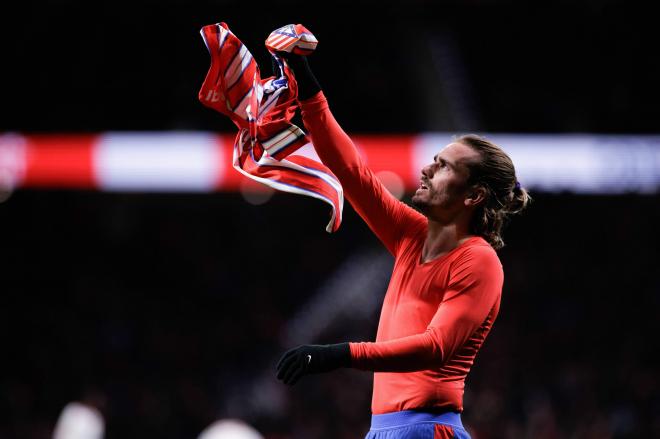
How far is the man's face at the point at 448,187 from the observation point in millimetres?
2672

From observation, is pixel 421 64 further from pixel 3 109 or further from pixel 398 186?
pixel 3 109

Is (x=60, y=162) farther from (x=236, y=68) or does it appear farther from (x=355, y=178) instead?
(x=355, y=178)

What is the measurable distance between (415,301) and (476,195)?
0.37 m

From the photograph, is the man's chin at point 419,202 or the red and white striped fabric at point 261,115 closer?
the man's chin at point 419,202

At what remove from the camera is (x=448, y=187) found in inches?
105

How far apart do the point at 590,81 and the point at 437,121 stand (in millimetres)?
1976

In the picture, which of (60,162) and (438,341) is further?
(60,162)

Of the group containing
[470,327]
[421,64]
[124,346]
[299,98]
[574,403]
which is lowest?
[574,403]

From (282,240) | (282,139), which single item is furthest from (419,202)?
(282,240)

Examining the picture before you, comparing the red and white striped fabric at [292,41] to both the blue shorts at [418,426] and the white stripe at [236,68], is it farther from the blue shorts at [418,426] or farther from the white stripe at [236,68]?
the blue shorts at [418,426]

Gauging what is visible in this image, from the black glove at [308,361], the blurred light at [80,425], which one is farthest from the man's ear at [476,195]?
the blurred light at [80,425]

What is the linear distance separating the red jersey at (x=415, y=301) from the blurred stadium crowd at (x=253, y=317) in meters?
6.06

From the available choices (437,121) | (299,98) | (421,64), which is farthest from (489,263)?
(421,64)

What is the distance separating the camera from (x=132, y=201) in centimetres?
1184
